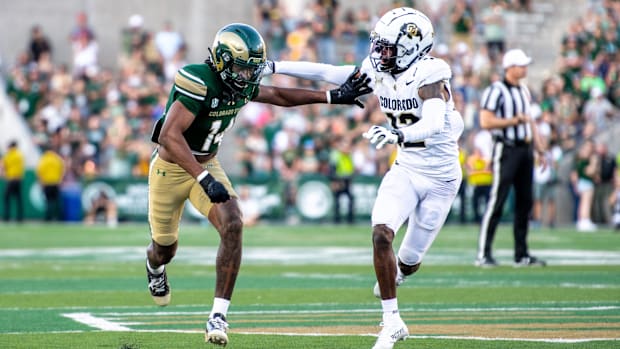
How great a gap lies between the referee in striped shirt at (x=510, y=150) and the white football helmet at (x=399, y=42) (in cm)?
502

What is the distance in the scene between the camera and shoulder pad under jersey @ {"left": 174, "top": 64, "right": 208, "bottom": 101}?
7.80m

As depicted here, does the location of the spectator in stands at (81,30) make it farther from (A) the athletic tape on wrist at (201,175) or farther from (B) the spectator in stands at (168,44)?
(A) the athletic tape on wrist at (201,175)

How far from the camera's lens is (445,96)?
8.19 metres

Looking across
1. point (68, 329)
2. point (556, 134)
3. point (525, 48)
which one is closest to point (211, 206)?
point (68, 329)

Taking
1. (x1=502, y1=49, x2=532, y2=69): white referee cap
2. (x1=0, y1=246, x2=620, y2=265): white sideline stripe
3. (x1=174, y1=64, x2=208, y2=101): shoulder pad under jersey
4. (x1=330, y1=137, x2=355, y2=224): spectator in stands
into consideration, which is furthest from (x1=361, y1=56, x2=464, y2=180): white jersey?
(x1=330, y1=137, x2=355, y2=224): spectator in stands

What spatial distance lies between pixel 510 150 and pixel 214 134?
5591 millimetres

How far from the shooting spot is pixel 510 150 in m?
13.0

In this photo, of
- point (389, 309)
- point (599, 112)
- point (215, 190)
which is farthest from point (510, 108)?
point (599, 112)

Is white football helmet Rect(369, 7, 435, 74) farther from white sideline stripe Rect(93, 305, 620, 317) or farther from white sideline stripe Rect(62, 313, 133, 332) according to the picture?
white sideline stripe Rect(62, 313, 133, 332)

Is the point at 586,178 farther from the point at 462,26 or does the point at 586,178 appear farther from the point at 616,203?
the point at 462,26

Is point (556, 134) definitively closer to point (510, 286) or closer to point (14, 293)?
point (510, 286)

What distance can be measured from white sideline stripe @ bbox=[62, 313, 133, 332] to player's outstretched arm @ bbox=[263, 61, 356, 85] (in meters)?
2.01

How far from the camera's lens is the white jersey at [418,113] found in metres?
8.01

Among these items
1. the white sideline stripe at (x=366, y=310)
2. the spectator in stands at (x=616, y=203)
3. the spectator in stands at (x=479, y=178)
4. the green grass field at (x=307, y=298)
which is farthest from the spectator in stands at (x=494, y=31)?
the white sideline stripe at (x=366, y=310)
